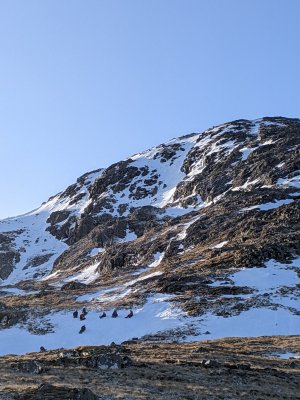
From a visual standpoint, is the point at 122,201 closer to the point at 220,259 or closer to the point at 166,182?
the point at 166,182

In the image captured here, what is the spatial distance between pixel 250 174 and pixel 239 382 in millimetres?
86122

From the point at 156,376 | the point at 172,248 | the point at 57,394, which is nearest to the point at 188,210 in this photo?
the point at 172,248

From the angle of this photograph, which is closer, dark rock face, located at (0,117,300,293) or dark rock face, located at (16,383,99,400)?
dark rock face, located at (16,383,99,400)

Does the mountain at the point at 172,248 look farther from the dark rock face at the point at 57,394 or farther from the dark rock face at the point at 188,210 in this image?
the dark rock face at the point at 57,394

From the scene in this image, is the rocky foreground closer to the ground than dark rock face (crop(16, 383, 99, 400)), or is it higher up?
closer to the ground

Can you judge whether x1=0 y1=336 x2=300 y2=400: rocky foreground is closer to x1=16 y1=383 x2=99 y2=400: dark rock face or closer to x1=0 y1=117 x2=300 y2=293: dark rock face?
x1=16 y1=383 x2=99 y2=400: dark rock face

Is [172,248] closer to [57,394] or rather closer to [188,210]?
[188,210]

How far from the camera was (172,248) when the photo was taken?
75.4 meters

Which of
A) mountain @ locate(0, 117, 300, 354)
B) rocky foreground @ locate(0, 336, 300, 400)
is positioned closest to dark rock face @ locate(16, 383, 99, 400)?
rocky foreground @ locate(0, 336, 300, 400)

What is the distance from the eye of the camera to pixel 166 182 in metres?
137

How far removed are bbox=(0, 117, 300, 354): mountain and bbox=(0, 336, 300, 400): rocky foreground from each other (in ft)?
39.3

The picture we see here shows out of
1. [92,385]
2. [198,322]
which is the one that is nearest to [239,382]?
[92,385]

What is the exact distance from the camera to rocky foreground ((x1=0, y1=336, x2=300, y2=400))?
15.9 meters

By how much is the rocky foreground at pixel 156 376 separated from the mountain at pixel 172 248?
11972 mm
